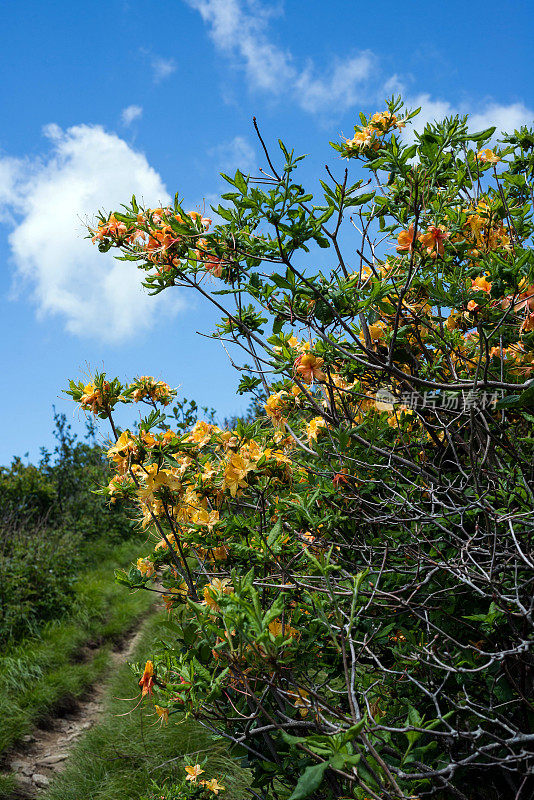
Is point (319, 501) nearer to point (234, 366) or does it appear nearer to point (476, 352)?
point (234, 366)

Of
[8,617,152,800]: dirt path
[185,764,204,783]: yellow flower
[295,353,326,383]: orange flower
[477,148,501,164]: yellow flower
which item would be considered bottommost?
[8,617,152,800]: dirt path

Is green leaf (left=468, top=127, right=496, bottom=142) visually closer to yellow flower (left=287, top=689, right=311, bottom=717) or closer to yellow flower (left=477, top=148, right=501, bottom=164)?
yellow flower (left=477, top=148, right=501, bottom=164)

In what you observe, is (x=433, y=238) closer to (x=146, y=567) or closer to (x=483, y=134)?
(x=483, y=134)

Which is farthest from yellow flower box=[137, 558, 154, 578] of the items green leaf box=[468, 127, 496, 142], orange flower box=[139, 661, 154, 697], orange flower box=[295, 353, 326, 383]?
green leaf box=[468, 127, 496, 142]

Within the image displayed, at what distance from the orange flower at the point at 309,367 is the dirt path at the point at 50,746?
11.3 feet

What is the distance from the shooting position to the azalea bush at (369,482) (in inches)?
57.1

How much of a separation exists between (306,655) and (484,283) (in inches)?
49.8

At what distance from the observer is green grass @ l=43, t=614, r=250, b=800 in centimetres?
320

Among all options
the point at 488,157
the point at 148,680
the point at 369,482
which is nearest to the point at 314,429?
the point at 369,482

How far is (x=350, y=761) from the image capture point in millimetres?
915

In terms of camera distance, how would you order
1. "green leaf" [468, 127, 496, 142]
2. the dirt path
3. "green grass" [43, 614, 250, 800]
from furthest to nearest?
the dirt path
"green grass" [43, 614, 250, 800]
"green leaf" [468, 127, 496, 142]

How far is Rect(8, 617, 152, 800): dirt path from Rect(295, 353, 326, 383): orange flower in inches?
136

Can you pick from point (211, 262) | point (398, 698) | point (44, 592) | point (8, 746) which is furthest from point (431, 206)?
point (44, 592)

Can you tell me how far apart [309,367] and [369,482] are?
1.52ft
